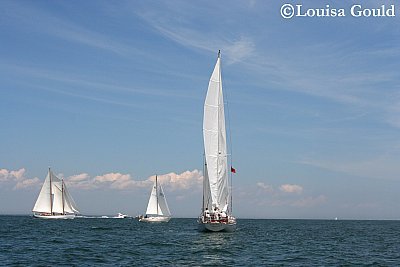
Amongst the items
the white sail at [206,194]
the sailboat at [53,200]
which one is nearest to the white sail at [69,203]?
the sailboat at [53,200]

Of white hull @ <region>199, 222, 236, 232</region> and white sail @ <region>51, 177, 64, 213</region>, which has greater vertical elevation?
white sail @ <region>51, 177, 64, 213</region>

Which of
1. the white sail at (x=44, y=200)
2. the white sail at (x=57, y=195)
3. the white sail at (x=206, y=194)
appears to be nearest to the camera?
the white sail at (x=206, y=194)

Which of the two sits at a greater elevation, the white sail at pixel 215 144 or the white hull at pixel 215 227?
the white sail at pixel 215 144

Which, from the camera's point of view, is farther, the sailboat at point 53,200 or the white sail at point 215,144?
the sailboat at point 53,200

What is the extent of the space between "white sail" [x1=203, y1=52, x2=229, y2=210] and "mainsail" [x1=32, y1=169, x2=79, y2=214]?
95214mm

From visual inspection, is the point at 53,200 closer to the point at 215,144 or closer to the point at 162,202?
the point at 162,202

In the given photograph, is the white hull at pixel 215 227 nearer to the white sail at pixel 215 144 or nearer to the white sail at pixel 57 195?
the white sail at pixel 215 144

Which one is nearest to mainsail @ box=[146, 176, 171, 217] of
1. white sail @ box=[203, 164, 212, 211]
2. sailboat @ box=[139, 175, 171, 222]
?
sailboat @ box=[139, 175, 171, 222]

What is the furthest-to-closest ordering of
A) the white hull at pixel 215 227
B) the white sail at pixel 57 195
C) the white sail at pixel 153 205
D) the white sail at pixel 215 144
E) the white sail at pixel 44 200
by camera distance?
the white sail at pixel 57 195
the white sail at pixel 44 200
the white sail at pixel 153 205
the white sail at pixel 215 144
the white hull at pixel 215 227

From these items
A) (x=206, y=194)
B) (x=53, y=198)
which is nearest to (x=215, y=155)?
(x=206, y=194)

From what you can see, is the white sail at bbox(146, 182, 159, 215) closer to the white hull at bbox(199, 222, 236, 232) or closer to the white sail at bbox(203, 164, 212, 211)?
the white sail at bbox(203, 164, 212, 211)

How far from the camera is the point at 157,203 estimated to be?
15038 cm

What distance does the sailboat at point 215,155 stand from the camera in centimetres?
7831

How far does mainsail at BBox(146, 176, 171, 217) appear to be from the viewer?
149500 millimetres
